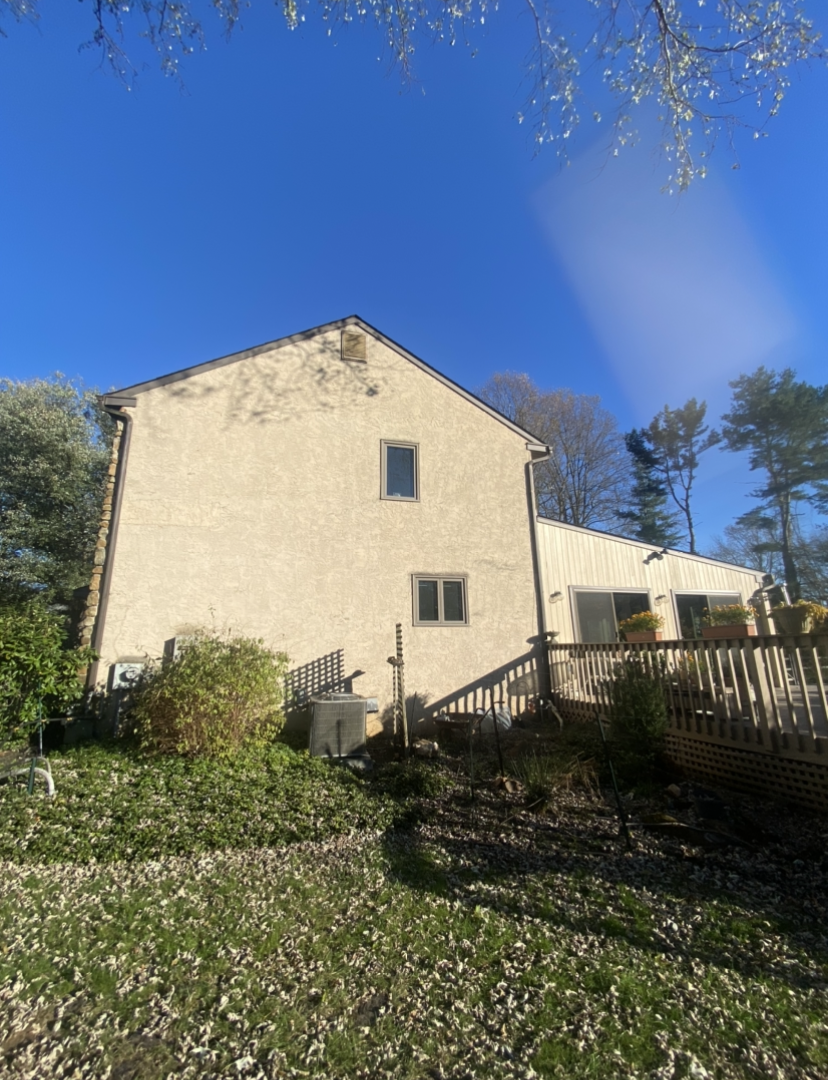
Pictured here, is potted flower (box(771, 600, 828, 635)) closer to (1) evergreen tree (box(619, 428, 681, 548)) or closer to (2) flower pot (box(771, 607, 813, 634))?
(2) flower pot (box(771, 607, 813, 634))

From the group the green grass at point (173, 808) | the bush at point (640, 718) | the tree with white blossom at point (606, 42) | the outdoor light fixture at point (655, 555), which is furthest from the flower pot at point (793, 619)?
the green grass at point (173, 808)

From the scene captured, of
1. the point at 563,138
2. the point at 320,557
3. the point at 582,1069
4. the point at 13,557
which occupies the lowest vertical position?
the point at 582,1069

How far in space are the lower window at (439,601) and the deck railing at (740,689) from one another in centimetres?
262

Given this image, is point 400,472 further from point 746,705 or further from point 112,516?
point 746,705

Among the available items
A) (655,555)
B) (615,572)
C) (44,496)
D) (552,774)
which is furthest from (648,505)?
(44,496)

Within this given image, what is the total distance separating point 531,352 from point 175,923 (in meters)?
17.2

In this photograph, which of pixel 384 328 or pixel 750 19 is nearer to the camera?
pixel 750 19

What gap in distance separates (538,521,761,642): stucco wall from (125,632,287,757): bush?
5469mm

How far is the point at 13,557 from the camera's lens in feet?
49.9

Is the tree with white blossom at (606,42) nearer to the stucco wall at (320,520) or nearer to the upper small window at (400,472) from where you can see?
the stucco wall at (320,520)

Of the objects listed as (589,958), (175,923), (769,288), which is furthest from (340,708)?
(769,288)

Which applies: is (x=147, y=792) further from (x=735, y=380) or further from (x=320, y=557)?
(x=735, y=380)

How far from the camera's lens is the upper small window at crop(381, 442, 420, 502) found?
29.6ft

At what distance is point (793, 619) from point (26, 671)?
32.0 ft
